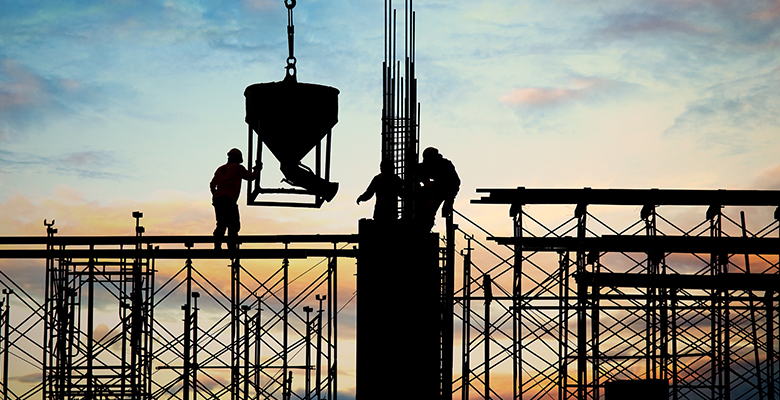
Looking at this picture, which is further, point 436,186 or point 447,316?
point 436,186

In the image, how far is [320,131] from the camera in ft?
50.5

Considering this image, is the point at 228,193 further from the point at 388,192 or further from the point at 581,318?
the point at 581,318

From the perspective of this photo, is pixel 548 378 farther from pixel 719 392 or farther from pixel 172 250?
pixel 172 250

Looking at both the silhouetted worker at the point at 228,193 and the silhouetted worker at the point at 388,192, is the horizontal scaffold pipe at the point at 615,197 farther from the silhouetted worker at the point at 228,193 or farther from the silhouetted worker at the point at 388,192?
the silhouetted worker at the point at 228,193

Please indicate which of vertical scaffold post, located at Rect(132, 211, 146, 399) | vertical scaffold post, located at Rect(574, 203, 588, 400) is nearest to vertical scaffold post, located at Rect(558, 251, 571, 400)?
vertical scaffold post, located at Rect(574, 203, 588, 400)

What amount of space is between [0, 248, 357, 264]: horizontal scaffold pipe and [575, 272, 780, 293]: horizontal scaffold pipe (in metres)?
5.27

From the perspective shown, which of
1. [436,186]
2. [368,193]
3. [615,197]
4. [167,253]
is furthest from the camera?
[615,197]

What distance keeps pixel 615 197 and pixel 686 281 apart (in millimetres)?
2259

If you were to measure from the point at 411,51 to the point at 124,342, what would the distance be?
891 centimetres

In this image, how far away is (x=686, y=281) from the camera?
58.6ft

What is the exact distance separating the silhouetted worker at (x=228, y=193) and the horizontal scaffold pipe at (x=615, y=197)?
4423 millimetres

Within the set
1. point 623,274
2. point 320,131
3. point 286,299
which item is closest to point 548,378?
point 623,274

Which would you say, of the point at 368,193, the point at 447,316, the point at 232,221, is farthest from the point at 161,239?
the point at 447,316

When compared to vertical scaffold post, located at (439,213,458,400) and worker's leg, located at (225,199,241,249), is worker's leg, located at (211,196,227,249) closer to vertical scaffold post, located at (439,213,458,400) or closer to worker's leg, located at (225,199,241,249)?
worker's leg, located at (225,199,241,249)
